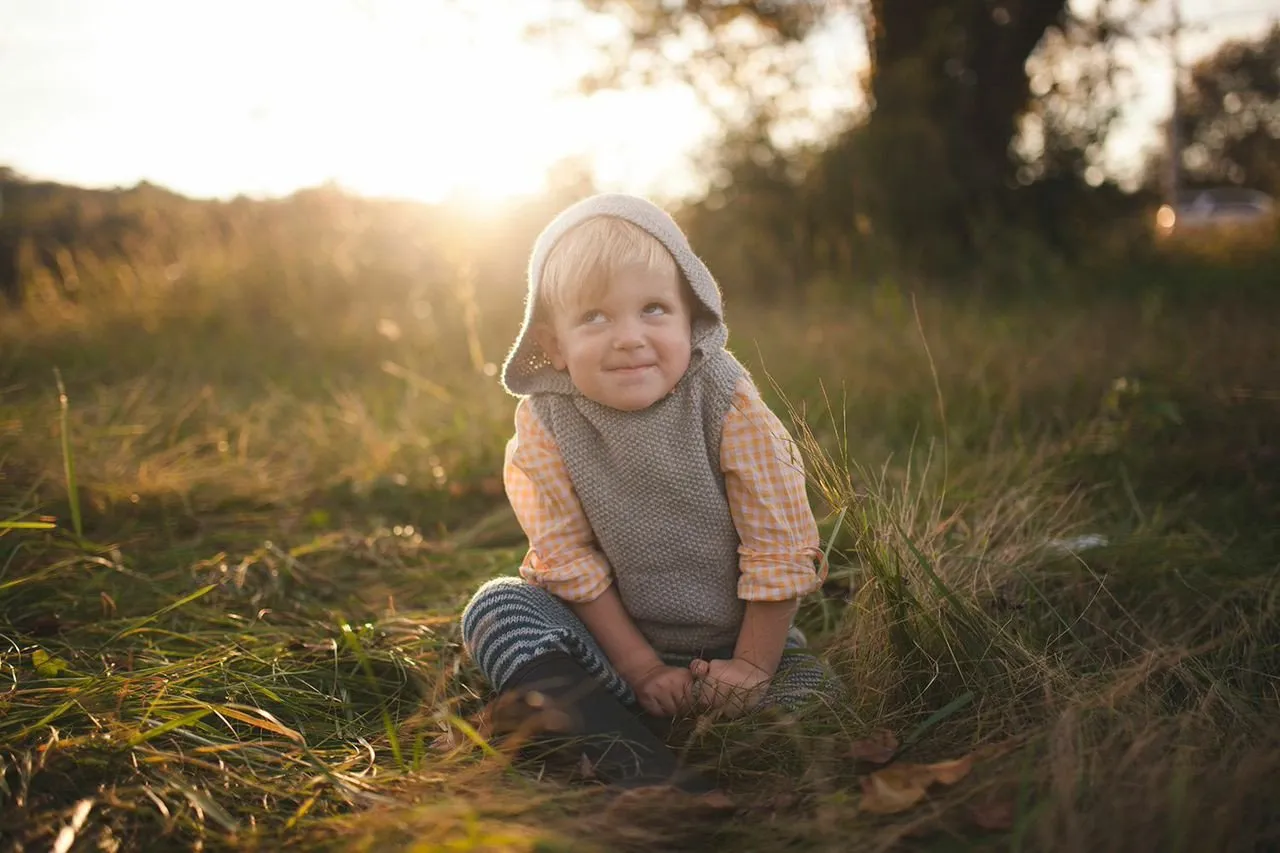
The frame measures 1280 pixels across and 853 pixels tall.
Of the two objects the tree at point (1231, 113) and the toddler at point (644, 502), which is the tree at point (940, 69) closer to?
the toddler at point (644, 502)

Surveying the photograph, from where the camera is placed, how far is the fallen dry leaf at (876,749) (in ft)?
4.82

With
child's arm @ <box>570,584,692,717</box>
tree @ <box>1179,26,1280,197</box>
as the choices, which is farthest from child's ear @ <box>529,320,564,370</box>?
tree @ <box>1179,26,1280,197</box>

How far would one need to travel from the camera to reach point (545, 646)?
1.70 m

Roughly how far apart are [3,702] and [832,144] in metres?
6.79

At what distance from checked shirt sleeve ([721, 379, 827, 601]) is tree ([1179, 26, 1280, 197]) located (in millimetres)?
38030

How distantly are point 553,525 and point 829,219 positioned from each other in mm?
5698

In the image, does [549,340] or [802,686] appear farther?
[549,340]

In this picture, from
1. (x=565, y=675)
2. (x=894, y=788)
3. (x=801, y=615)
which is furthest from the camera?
(x=801, y=615)

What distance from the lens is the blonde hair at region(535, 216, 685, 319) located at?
5.65 ft

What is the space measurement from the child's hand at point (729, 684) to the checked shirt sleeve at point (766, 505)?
14cm

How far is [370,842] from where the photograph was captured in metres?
1.21

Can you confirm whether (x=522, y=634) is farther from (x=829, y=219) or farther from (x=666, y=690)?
(x=829, y=219)

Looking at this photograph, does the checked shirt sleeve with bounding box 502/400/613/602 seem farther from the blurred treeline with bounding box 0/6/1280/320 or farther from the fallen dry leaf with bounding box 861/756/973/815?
the blurred treeline with bounding box 0/6/1280/320

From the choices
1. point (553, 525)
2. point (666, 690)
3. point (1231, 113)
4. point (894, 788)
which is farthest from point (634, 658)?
point (1231, 113)
